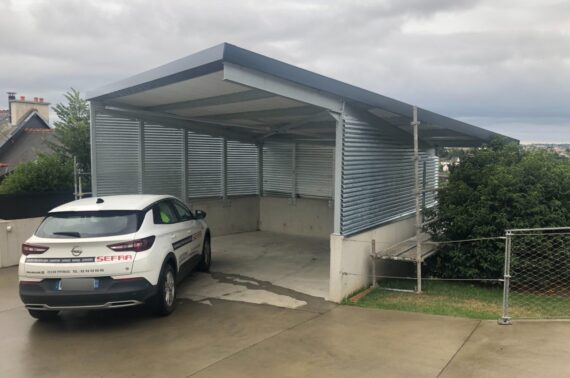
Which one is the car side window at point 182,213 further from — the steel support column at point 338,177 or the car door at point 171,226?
the steel support column at point 338,177

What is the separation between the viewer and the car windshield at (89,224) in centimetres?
538

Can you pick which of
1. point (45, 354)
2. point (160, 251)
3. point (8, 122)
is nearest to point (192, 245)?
point (160, 251)

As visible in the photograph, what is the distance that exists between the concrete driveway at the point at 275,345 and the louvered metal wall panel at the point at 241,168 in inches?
281

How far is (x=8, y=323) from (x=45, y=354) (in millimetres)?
1390

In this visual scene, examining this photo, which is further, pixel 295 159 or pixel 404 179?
pixel 295 159

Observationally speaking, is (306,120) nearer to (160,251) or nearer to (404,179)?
(404,179)

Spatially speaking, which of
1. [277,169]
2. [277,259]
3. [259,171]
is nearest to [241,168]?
[259,171]

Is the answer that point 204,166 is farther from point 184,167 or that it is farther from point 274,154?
point 274,154

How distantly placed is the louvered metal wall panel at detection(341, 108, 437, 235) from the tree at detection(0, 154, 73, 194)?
7587 millimetres

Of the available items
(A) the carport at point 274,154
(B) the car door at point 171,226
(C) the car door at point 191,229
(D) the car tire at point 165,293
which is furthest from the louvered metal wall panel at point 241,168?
(D) the car tire at point 165,293

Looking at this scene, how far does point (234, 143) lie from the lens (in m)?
13.2

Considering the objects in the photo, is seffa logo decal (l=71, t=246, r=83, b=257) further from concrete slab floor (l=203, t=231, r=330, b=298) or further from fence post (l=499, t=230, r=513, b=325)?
fence post (l=499, t=230, r=513, b=325)

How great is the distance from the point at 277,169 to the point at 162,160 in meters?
3.56

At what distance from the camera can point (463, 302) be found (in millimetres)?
6664
